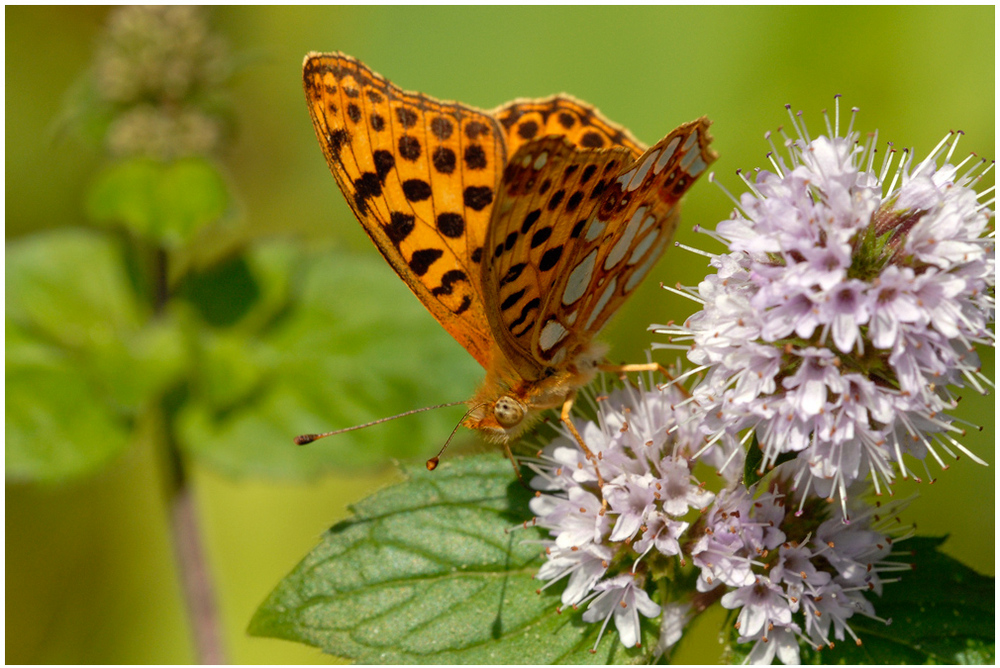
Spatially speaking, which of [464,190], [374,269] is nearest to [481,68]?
[374,269]

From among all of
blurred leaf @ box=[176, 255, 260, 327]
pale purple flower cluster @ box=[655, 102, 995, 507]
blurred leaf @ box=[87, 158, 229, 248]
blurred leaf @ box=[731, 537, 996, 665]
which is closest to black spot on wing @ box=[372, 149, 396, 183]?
pale purple flower cluster @ box=[655, 102, 995, 507]

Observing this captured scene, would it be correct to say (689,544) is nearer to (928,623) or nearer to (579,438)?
(579,438)

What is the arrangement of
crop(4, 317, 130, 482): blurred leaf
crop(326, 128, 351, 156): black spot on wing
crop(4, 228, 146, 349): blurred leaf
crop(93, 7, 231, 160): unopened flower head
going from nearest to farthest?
crop(326, 128, 351, 156): black spot on wing, crop(4, 317, 130, 482): blurred leaf, crop(93, 7, 231, 160): unopened flower head, crop(4, 228, 146, 349): blurred leaf

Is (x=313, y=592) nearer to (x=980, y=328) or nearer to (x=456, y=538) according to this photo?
(x=456, y=538)

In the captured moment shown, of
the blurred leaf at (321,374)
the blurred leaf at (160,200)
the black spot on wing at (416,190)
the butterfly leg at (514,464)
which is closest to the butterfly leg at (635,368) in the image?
the butterfly leg at (514,464)

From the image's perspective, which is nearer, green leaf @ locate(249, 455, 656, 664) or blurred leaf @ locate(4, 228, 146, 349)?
green leaf @ locate(249, 455, 656, 664)

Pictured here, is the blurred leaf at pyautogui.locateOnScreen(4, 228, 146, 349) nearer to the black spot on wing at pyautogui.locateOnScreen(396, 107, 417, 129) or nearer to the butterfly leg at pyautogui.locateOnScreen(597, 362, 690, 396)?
the black spot on wing at pyautogui.locateOnScreen(396, 107, 417, 129)

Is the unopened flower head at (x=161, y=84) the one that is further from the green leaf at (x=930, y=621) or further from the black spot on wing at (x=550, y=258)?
the green leaf at (x=930, y=621)
